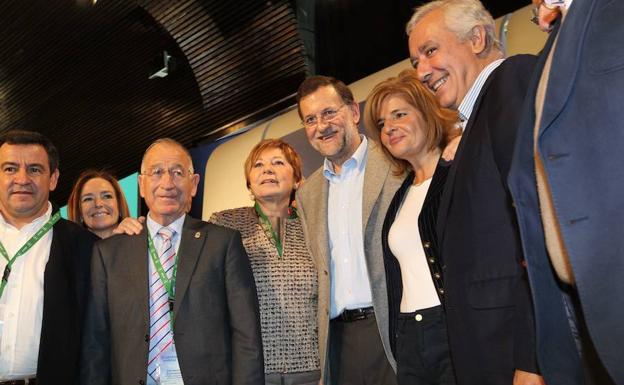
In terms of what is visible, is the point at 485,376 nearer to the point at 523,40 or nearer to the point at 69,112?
the point at 523,40

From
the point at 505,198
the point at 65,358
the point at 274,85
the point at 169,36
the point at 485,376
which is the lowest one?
the point at 485,376

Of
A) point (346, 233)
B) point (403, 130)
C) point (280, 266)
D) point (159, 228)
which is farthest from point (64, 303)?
point (403, 130)

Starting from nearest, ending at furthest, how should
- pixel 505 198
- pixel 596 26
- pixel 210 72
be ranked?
pixel 596 26, pixel 505 198, pixel 210 72

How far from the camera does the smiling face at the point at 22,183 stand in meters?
3.20

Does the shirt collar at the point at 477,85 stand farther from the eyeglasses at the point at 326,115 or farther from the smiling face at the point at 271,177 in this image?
the smiling face at the point at 271,177

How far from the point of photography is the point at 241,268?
2.90m

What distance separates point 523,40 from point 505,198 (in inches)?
113

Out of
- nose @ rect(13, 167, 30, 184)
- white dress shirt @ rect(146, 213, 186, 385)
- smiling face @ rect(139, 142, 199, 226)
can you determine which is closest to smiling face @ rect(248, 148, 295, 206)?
smiling face @ rect(139, 142, 199, 226)

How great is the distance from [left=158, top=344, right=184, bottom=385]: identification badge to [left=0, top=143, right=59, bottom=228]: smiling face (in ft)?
3.61

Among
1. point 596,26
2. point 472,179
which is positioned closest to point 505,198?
point 472,179

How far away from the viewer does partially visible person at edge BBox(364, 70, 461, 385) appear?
2.31 metres

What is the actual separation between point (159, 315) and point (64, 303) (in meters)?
0.55

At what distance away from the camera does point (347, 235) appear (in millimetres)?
2988

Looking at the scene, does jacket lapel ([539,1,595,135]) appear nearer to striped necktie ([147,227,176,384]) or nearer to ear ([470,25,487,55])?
ear ([470,25,487,55])
